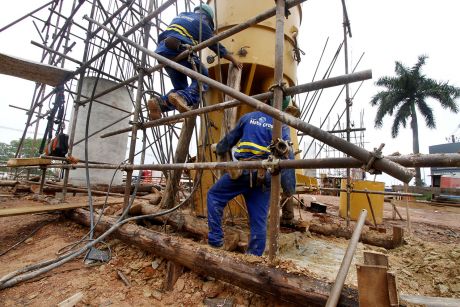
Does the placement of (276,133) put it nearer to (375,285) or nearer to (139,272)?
(375,285)

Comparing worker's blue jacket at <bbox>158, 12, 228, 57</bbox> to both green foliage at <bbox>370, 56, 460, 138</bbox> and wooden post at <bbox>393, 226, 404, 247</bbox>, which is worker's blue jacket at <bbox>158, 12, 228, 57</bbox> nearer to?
wooden post at <bbox>393, 226, 404, 247</bbox>

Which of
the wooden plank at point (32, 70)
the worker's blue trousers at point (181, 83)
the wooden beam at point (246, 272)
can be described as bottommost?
the wooden beam at point (246, 272)

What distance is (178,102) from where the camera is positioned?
283 cm

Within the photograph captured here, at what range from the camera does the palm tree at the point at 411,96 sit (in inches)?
1083

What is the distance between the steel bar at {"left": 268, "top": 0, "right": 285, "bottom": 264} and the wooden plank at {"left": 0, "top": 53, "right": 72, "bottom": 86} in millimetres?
4835

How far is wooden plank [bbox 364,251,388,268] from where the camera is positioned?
1.18 metres

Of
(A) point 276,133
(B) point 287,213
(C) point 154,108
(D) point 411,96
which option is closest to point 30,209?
(C) point 154,108

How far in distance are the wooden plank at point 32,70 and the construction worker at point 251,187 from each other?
4416mm

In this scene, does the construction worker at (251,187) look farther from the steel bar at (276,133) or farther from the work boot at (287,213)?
the work boot at (287,213)

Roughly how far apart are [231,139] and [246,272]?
4.81 ft

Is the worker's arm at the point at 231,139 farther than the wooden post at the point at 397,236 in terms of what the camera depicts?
No

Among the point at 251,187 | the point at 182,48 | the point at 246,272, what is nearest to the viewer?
the point at 246,272

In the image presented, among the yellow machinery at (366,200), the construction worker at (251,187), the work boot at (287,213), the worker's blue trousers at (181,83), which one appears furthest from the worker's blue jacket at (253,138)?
the yellow machinery at (366,200)

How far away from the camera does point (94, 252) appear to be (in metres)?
2.46
